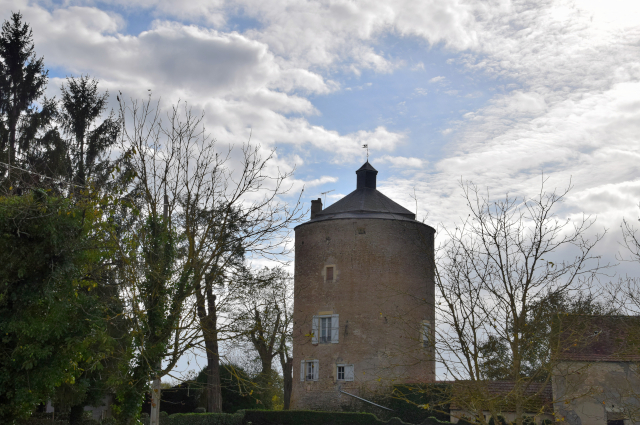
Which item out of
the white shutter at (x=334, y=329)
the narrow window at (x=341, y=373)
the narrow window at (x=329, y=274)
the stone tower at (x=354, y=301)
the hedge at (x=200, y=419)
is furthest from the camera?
the narrow window at (x=329, y=274)

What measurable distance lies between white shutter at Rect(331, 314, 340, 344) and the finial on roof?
776 cm

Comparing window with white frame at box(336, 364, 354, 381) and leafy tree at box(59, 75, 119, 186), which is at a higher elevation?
leafy tree at box(59, 75, 119, 186)

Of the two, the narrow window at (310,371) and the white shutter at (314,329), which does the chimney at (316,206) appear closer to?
the white shutter at (314,329)

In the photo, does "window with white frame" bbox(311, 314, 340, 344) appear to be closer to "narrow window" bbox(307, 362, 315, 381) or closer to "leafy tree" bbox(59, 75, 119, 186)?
"narrow window" bbox(307, 362, 315, 381)

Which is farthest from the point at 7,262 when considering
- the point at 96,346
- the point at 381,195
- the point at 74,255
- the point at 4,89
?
the point at 381,195

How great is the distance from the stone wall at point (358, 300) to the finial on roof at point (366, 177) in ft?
12.6

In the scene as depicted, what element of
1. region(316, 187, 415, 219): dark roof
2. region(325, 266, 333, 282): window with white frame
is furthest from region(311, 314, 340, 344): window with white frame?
region(316, 187, 415, 219): dark roof

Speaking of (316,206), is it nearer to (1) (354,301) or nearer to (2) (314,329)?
(1) (354,301)

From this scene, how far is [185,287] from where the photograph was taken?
12078mm

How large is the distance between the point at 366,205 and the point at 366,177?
267cm

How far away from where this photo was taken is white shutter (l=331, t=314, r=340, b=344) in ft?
94.0

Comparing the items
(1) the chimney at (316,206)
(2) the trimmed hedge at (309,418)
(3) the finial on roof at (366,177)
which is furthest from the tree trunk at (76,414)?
(3) the finial on roof at (366,177)

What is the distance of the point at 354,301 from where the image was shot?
94.3ft

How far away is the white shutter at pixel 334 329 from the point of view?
28641 millimetres
